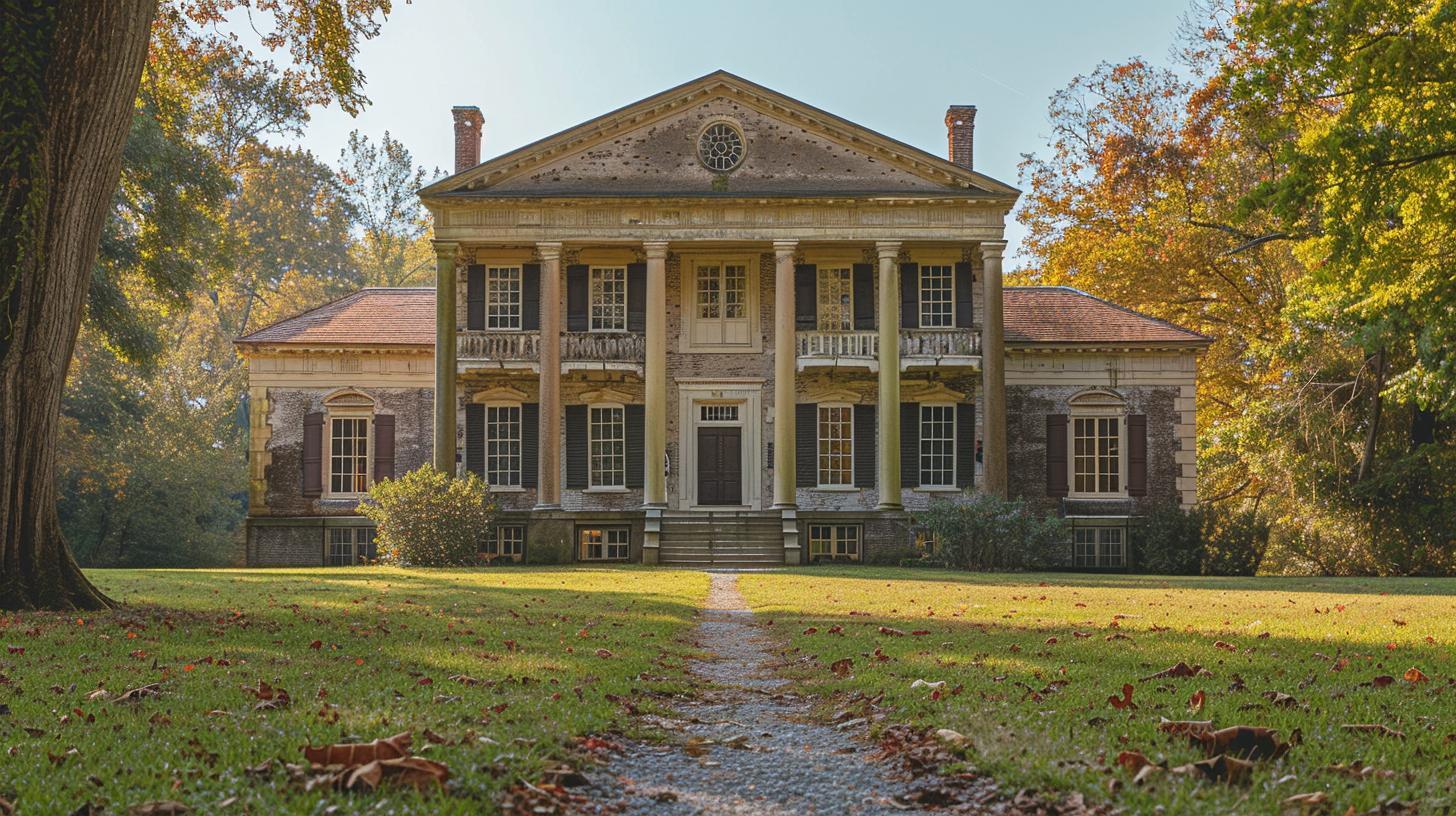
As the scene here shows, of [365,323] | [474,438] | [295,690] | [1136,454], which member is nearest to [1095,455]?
[1136,454]

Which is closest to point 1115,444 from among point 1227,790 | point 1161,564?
point 1161,564

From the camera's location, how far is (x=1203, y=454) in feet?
115

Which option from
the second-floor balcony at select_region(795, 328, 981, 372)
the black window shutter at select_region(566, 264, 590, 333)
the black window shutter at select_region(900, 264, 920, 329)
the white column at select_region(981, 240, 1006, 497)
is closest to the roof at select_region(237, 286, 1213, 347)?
the second-floor balcony at select_region(795, 328, 981, 372)

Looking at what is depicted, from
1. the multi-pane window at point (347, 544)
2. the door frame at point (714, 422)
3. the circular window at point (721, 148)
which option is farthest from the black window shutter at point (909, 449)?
the multi-pane window at point (347, 544)

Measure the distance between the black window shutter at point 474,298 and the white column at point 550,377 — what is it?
224 centimetres

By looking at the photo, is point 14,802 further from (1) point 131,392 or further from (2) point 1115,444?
(1) point 131,392

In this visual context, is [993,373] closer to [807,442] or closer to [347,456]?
[807,442]

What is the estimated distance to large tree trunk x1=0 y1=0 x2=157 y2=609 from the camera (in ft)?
34.5

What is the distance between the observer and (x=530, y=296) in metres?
31.5

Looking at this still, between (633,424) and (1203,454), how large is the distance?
15.6 m

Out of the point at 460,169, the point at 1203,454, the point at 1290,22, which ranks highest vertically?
the point at 460,169

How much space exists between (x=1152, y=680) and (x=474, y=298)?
26.0m

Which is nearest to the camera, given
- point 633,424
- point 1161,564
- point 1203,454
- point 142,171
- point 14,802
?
point 14,802

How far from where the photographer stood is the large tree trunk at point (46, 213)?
10.5m
